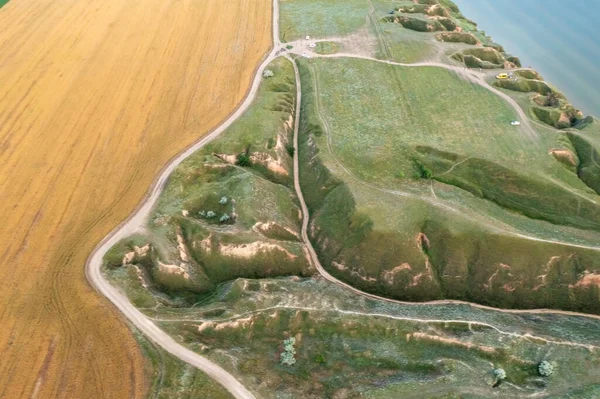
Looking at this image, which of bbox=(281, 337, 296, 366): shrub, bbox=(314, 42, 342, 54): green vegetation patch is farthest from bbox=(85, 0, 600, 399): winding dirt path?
bbox=(314, 42, 342, 54): green vegetation patch

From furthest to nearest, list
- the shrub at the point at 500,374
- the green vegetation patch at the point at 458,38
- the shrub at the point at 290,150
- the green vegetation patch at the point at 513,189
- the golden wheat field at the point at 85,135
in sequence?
the green vegetation patch at the point at 458,38
the shrub at the point at 290,150
the green vegetation patch at the point at 513,189
the shrub at the point at 500,374
the golden wheat field at the point at 85,135

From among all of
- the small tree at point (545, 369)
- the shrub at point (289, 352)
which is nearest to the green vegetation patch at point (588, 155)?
the small tree at point (545, 369)

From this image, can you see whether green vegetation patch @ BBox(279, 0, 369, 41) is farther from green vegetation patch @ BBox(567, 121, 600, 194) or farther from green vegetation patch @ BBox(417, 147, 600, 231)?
green vegetation patch @ BBox(567, 121, 600, 194)

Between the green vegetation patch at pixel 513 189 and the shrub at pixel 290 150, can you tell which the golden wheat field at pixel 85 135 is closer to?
the shrub at pixel 290 150

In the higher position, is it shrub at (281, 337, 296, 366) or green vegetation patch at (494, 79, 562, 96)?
green vegetation patch at (494, 79, 562, 96)

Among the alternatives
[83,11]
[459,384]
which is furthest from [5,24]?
[459,384]
